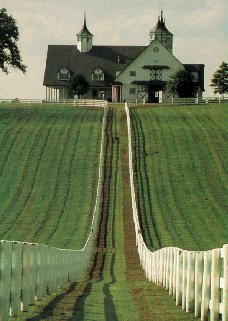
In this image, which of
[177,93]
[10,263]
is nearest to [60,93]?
[177,93]

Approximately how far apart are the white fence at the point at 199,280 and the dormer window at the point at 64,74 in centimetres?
12060

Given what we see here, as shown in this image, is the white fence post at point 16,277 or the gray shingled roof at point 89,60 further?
the gray shingled roof at point 89,60

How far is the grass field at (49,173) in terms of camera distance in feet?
163

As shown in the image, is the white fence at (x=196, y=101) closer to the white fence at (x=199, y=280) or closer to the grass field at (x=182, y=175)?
the grass field at (x=182, y=175)

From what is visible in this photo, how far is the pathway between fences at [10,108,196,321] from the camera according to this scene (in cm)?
1505

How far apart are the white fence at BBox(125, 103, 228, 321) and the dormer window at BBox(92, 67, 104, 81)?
119m

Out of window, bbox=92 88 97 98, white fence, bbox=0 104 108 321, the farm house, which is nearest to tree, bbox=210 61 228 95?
the farm house

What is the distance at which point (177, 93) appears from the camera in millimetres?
122438

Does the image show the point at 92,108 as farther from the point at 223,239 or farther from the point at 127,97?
the point at 223,239

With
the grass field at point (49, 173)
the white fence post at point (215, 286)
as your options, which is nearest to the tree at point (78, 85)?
the grass field at point (49, 173)

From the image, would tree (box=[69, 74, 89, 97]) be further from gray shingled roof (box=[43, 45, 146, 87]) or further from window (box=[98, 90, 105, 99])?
window (box=[98, 90, 105, 99])

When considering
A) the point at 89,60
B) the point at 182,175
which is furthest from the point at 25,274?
the point at 89,60

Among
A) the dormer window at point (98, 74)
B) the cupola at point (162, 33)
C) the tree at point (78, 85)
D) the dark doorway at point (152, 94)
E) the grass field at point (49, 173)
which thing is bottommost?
the grass field at point (49, 173)

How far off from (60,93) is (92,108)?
3886 centimetres
